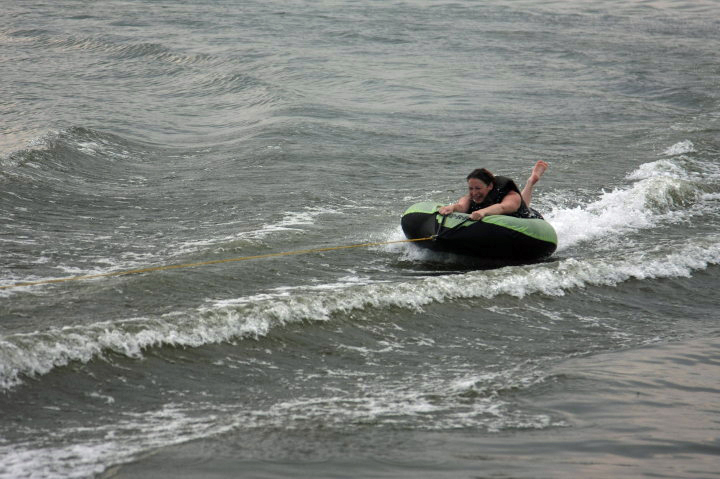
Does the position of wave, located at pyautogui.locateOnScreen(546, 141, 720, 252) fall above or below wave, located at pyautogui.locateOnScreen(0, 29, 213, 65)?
below

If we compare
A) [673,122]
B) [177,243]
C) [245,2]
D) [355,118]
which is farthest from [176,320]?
[245,2]

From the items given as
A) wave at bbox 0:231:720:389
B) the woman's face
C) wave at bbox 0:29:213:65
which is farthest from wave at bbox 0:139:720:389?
wave at bbox 0:29:213:65

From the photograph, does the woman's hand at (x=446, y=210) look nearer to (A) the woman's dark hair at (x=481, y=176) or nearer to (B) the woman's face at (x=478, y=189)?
(B) the woman's face at (x=478, y=189)

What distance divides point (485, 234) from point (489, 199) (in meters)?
0.61

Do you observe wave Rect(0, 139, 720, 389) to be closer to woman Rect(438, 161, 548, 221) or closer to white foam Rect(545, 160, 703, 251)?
white foam Rect(545, 160, 703, 251)

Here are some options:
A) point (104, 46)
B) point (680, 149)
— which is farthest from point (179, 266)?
point (104, 46)

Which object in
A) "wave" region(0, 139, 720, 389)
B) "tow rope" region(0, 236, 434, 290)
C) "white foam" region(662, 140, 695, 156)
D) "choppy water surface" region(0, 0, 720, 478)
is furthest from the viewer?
"white foam" region(662, 140, 695, 156)

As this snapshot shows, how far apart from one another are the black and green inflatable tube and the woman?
4.9 inches

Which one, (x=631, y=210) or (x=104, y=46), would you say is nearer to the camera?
(x=631, y=210)

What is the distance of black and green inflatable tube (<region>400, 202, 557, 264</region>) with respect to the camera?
30.4 feet

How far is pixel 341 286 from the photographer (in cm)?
839

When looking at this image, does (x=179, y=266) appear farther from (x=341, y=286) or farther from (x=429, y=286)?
(x=429, y=286)

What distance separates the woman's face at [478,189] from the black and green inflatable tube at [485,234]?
0.32m

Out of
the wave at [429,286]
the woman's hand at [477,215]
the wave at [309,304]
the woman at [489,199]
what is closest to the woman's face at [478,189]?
the woman at [489,199]
